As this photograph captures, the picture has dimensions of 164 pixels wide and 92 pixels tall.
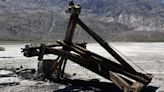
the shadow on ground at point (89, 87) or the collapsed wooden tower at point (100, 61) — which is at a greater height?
the collapsed wooden tower at point (100, 61)

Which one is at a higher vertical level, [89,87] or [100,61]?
[100,61]

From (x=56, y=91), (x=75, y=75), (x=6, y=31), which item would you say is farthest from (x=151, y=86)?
(x=6, y=31)

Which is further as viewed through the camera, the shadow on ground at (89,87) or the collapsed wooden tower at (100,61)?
the shadow on ground at (89,87)

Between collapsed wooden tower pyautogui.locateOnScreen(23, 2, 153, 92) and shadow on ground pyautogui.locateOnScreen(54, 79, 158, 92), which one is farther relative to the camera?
shadow on ground pyautogui.locateOnScreen(54, 79, 158, 92)

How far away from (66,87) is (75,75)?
13.7 feet

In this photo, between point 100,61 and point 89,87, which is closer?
point 100,61

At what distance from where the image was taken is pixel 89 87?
16.2 meters

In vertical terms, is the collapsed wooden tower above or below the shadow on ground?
above

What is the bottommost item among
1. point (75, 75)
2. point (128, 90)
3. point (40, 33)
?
point (40, 33)

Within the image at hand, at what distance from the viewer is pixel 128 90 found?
43.8 ft

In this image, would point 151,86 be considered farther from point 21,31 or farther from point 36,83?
point 21,31

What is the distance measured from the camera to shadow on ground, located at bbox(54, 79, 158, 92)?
15534mm

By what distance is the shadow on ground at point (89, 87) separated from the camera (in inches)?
612

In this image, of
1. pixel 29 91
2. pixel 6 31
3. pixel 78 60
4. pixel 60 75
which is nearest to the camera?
pixel 78 60
